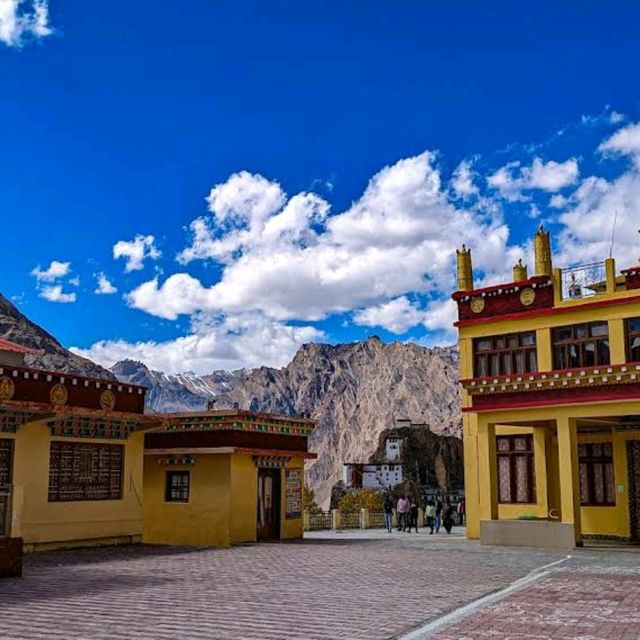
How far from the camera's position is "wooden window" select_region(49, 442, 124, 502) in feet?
69.4

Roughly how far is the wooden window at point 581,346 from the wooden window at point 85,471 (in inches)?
498

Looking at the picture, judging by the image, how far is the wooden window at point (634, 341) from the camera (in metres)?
22.5

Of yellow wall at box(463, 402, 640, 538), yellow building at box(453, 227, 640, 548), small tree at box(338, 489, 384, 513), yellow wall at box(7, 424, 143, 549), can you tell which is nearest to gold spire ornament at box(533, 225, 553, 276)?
yellow building at box(453, 227, 640, 548)

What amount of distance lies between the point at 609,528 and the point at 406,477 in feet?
210

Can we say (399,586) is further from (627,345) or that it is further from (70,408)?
(627,345)

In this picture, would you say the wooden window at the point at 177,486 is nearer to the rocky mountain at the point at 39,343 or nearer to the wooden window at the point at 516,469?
the wooden window at the point at 516,469

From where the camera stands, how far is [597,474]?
2483 cm

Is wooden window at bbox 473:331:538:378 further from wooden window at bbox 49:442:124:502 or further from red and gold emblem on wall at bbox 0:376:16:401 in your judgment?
red and gold emblem on wall at bbox 0:376:16:401

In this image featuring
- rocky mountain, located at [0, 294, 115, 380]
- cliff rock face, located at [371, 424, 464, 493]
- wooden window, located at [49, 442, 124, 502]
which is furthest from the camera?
rocky mountain, located at [0, 294, 115, 380]

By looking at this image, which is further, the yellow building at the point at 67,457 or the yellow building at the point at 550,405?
the yellow building at the point at 550,405

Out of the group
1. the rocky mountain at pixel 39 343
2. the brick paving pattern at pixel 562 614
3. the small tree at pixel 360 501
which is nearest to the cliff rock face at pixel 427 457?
the small tree at pixel 360 501

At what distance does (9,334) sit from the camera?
10562 centimetres

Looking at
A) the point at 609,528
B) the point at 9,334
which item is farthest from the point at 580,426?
the point at 9,334

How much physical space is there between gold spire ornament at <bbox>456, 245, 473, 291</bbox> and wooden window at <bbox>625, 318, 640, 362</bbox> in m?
5.80
